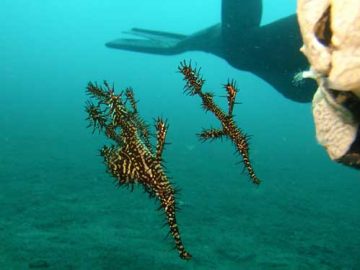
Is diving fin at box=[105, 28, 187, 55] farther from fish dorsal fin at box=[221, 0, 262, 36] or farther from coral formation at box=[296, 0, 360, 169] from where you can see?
coral formation at box=[296, 0, 360, 169]

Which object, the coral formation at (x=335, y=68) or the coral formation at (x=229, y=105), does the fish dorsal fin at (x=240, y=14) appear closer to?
the coral formation at (x=229, y=105)

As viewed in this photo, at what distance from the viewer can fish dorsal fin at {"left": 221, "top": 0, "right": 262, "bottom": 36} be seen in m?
11.5

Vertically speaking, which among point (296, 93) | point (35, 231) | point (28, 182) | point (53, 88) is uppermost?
point (53, 88)

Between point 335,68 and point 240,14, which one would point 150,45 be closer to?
point 240,14

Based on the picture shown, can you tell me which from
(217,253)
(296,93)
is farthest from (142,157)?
(296,93)

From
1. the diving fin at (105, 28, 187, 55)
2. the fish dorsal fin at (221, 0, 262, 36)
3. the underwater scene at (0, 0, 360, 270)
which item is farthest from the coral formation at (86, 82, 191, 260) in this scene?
the diving fin at (105, 28, 187, 55)

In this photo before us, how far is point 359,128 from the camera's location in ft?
9.60

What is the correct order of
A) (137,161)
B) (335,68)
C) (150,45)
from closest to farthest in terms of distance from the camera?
(335,68) → (137,161) → (150,45)

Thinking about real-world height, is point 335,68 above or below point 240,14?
below

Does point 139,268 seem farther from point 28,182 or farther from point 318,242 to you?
point 28,182

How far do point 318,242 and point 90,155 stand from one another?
10630 millimetres

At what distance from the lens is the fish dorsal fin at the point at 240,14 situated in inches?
454

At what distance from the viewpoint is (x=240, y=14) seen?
11.5 meters

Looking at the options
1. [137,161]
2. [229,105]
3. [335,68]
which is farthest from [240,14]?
[335,68]
